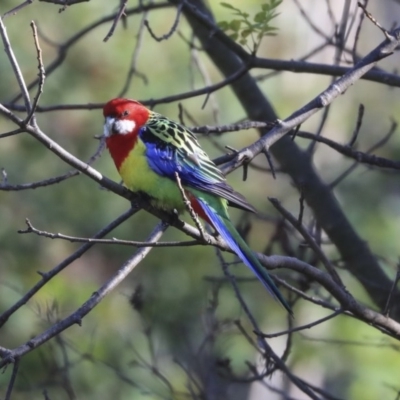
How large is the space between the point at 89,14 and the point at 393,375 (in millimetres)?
4762

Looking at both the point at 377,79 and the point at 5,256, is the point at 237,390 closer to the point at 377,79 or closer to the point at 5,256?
the point at 5,256

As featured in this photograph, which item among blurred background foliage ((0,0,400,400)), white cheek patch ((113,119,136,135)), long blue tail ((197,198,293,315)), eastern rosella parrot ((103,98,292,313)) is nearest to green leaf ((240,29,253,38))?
eastern rosella parrot ((103,98,292,313))

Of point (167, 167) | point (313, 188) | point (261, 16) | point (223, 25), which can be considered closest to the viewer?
point (167, 167)

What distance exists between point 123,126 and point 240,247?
98 cm

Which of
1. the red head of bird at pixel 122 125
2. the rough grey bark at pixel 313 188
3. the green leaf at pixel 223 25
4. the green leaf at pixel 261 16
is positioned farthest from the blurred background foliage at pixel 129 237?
the green leaf at pixel 261 16

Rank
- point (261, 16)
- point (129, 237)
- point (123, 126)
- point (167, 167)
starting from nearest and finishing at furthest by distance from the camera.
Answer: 1. point (167, 167)
2. point (123, 126)
3. point (261, 16)
4. point (129, 237)

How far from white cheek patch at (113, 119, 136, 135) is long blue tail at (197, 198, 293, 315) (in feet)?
1.73

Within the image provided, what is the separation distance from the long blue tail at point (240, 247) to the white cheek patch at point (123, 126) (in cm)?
53

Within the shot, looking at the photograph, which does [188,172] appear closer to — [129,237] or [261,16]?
[261,16]

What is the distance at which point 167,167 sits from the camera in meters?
3.52

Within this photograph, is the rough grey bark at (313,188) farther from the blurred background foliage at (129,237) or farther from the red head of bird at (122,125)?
the blurred background foliage at (129,237)

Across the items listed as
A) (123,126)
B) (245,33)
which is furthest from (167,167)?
(245,33)

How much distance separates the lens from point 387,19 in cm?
1222

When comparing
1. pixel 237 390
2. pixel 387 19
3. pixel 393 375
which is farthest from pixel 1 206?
pixel 387 19
